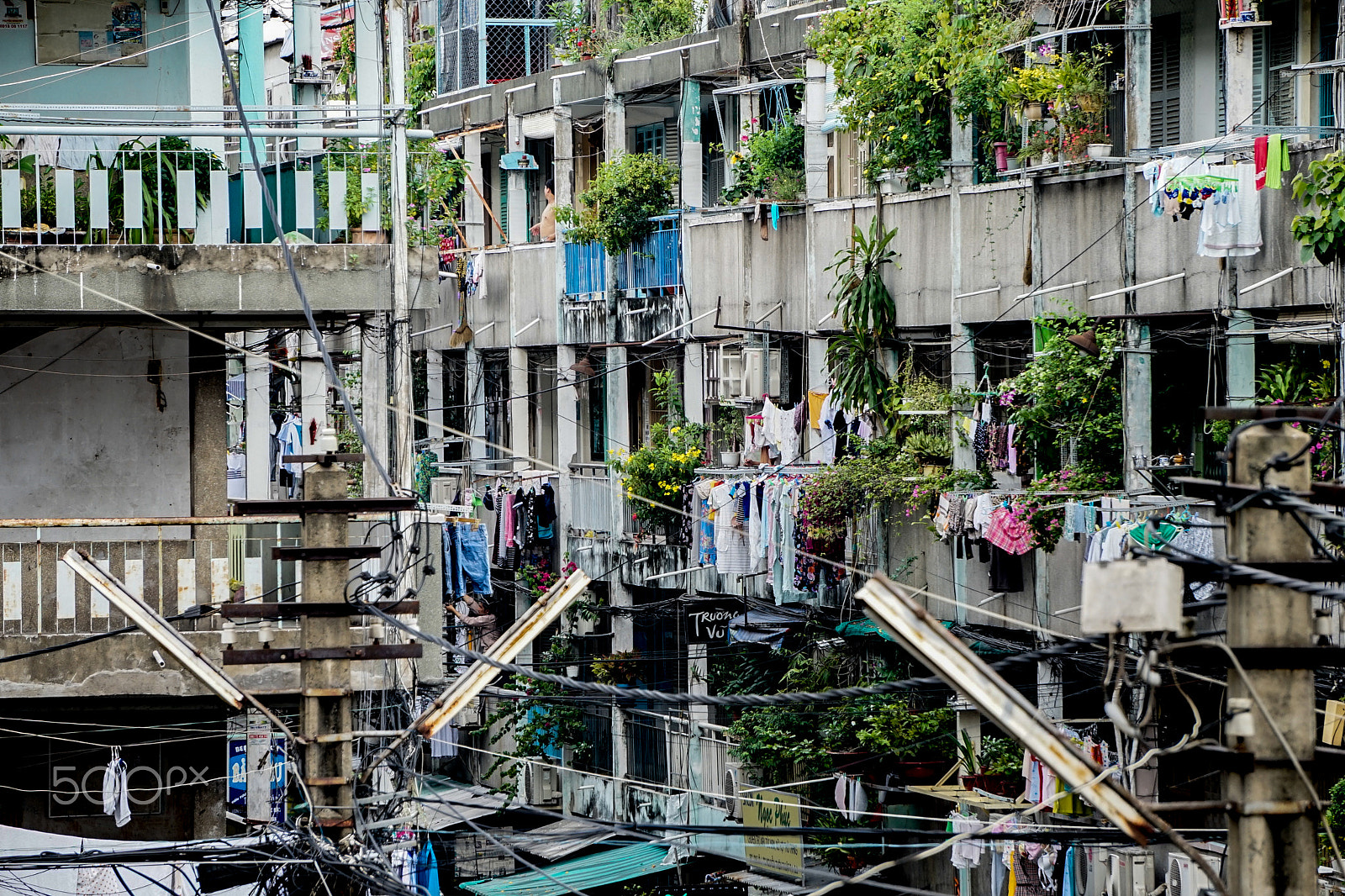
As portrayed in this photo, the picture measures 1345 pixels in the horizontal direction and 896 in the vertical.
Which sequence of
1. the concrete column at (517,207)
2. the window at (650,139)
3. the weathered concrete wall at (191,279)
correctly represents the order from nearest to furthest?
1. the weathered concrete wall at (191,279)
2. the window at (650,139)
3. the concrete column at (517,207)

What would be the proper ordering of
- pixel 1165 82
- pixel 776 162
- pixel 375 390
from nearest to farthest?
pixel 375 390
pixel 1165 82
pixel 776 162

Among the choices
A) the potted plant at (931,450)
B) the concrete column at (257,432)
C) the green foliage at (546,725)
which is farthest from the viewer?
the green foliage at (546,725)

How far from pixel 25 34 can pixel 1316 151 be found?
38.9 ft

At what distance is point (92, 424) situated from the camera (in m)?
18.0

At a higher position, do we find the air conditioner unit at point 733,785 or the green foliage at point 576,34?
the green foliage at point 576,34

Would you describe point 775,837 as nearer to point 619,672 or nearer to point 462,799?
point 619,672

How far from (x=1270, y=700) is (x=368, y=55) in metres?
11.2

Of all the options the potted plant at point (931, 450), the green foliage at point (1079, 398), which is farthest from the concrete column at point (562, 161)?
the green foliage at point (1079, 398)

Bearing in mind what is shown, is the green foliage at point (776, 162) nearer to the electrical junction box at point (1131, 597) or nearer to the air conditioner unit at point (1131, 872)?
the air conditioner unit at point (1131, 872)

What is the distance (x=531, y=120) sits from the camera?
1315 inches

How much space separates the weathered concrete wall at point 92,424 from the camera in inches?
701

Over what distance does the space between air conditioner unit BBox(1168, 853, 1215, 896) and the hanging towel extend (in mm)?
6574

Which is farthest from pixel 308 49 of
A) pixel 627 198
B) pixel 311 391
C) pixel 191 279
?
pixel 191 279

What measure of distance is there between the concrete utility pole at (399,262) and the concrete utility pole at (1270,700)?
9160 mm
